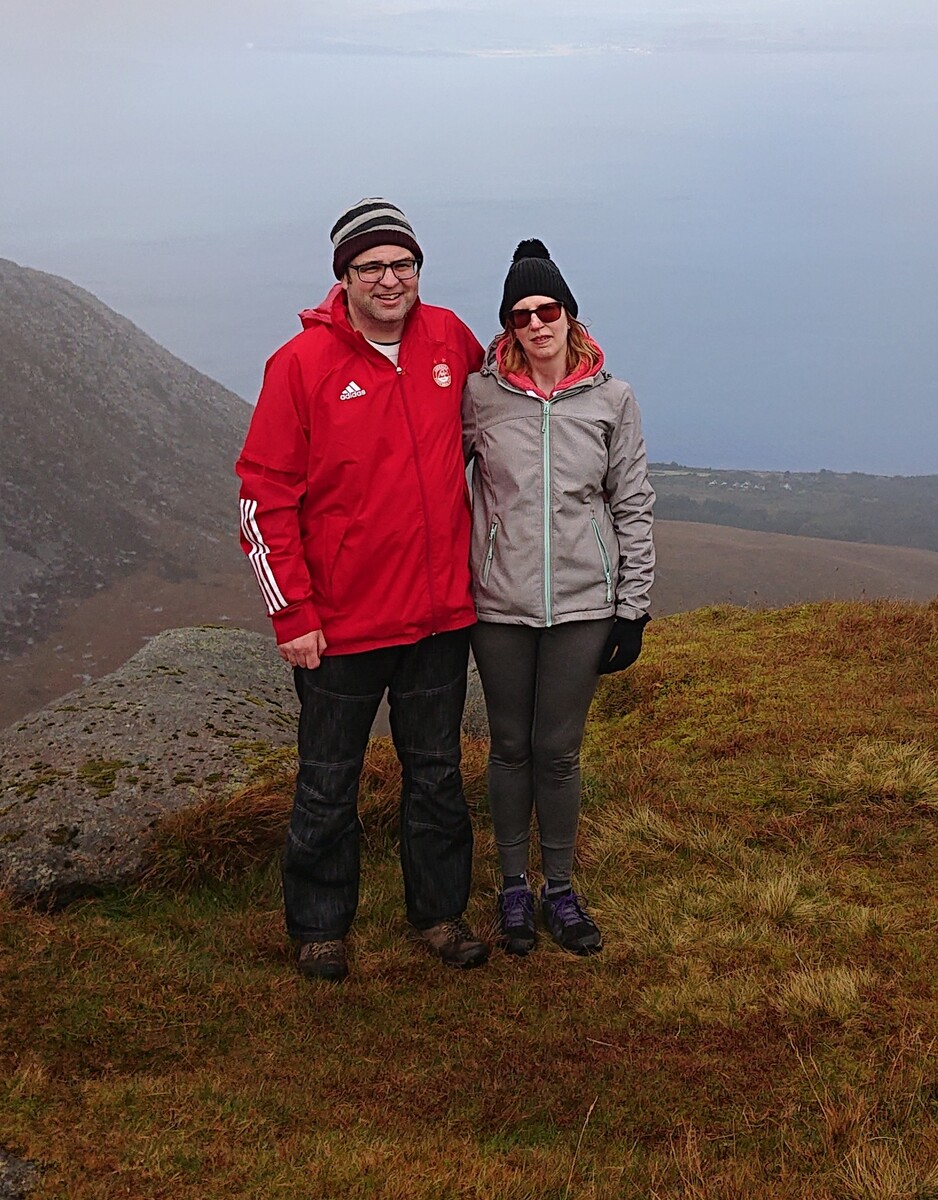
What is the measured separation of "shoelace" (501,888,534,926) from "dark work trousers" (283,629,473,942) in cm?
Answer: 23

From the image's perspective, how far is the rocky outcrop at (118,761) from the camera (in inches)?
226

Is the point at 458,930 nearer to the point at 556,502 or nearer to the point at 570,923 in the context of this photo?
the point at 570,923

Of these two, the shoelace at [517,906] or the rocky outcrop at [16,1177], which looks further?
the shoelace at [517,906]

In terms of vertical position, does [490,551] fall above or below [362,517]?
below

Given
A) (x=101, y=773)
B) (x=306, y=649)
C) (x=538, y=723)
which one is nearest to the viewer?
(x=306, y=649)

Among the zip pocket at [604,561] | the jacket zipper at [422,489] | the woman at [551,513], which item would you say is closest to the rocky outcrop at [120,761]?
the woman at [551,513]

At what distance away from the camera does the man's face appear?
4.32 meters

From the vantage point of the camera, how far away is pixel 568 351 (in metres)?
4.73

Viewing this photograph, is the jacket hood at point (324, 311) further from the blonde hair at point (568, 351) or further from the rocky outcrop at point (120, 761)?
the rocky outcrop at point (120, 761)

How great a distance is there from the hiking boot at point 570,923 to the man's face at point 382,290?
311cm

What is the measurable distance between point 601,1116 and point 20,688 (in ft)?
57.5

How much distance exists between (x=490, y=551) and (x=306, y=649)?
95 cm

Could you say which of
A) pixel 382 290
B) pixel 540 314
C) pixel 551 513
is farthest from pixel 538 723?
pixel 382 290

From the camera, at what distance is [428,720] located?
4.96 m
